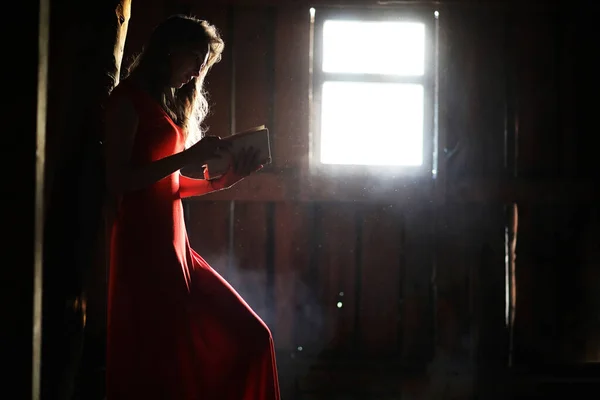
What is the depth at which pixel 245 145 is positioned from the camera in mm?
2023

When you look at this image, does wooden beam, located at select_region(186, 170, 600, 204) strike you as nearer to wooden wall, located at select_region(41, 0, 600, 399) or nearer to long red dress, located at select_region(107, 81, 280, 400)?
wooden wall, located at select_region(41, 0, 600, 399)

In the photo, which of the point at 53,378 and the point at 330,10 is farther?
the point at 330,10

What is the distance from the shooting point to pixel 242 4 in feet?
10.6

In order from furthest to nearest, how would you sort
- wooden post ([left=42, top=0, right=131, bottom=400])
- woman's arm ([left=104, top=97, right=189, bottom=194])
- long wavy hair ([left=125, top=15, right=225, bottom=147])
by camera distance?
1. wooden post ([left=42, top=0, right=131, bottom=400])
2. long wavy hair ([left=125, top=15, right=225, bottom=147])
3. woman's arm ([left=104, top=97, right=189, bottom=194])

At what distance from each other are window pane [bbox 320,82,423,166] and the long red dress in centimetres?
151

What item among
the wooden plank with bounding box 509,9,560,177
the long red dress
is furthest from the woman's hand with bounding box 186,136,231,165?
the wooden plank with bounding box 509,9,560,177

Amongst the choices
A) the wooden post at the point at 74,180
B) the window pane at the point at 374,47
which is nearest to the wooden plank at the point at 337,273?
the window pane at the point at 374,47

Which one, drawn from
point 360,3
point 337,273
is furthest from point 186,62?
point 337,273

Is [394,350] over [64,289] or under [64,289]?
under

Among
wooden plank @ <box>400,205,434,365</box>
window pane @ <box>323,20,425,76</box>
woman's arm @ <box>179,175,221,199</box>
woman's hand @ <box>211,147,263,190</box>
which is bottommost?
wooden plank @ <box>400,205,434,365</box>

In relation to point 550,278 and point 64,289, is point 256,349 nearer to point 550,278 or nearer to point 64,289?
point 64,289

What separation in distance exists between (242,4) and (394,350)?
248 cm

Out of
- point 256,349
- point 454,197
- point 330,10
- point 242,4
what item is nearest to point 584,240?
point 454,197

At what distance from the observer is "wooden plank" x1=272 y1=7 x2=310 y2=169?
3232 mm
